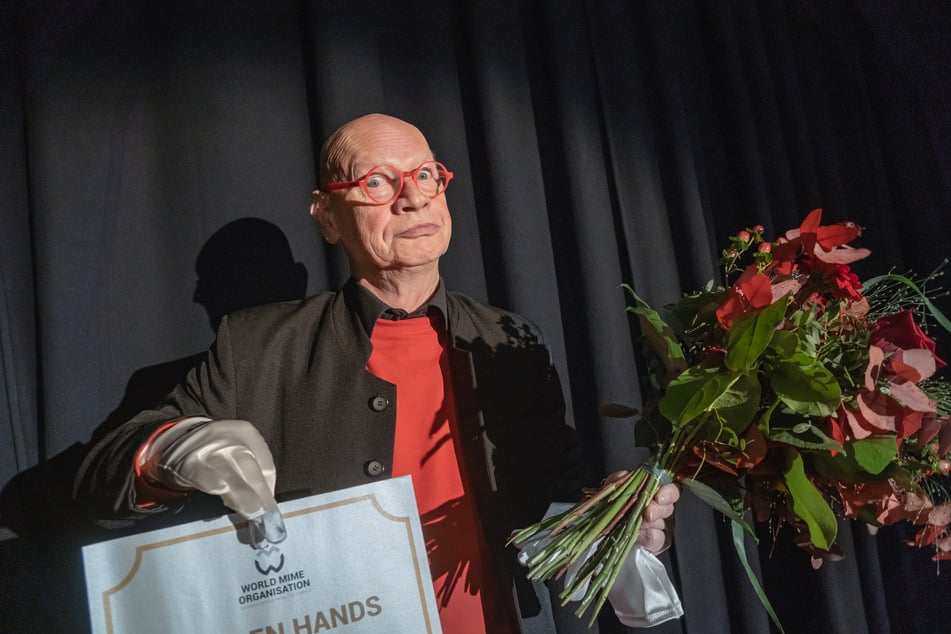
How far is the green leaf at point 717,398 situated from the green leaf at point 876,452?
0.13m

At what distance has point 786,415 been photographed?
0.93 metres

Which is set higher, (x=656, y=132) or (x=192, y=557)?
(x=656, y=132)

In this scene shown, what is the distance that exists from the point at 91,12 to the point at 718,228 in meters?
1.54

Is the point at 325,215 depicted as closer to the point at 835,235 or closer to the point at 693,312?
the point at 693,312

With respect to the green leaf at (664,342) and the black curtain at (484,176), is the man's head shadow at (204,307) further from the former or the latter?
the green leaf at (664,342)

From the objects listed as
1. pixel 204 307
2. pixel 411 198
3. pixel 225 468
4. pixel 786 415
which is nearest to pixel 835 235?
pixel 786 415

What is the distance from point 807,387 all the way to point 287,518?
0.65 metres

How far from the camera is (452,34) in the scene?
5.17 ft

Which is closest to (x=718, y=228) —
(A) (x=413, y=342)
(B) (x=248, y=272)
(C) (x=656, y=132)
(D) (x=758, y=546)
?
(C) (x=656, y=132)

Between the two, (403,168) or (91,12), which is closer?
(403,168)

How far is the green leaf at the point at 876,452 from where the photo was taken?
862 millimetres

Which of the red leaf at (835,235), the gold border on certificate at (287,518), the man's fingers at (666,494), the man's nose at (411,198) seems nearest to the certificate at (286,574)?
the gold border on certificate at (287,518)

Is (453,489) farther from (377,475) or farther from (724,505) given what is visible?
(724,505)

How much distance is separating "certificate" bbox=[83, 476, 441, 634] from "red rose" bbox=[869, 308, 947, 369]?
0.66 meters
